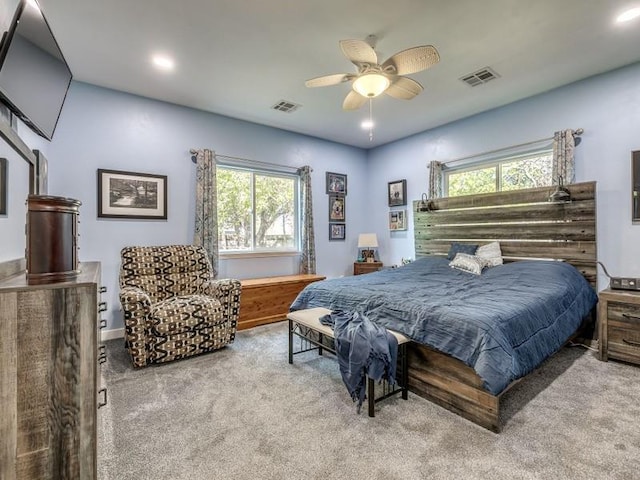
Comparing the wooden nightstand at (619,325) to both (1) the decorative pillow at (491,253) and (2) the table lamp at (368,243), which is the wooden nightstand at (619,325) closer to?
(1) the decorative pillow at (491,253)

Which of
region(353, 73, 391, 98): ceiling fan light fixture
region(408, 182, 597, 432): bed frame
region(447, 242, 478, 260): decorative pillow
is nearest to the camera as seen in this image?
region(408, 182, 597, 432): bed frame

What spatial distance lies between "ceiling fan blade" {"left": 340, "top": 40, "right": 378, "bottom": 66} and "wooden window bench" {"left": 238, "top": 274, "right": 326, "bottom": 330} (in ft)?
9.38

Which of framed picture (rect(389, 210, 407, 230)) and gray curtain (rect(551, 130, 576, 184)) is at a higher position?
gray curtain (rect(551, 130, 576, 184))

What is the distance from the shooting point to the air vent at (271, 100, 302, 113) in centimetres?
395

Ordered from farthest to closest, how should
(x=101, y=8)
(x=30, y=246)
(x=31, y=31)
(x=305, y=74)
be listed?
(x=305, y=74) → (x=101, y=8) → (x=31, y=31) → (x=30, y=246)

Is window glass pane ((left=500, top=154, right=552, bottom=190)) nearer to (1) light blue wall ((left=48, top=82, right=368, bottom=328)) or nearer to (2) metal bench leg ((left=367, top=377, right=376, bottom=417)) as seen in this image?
(1) light blue wall ((left=48, top=82, right=368, bottom=328))

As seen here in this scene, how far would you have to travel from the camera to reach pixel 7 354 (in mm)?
1007

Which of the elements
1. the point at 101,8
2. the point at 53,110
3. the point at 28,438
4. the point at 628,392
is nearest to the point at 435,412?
the point at 628,392

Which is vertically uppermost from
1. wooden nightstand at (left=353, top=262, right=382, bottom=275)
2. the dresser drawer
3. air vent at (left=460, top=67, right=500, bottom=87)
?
air vent at (left=460, top=67, right=500, bottom=87)

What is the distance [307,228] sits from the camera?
16.5 ft

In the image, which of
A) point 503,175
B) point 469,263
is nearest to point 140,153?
point 469,263

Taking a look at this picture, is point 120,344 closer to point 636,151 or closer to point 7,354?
point 7,354

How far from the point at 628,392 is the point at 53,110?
474cm

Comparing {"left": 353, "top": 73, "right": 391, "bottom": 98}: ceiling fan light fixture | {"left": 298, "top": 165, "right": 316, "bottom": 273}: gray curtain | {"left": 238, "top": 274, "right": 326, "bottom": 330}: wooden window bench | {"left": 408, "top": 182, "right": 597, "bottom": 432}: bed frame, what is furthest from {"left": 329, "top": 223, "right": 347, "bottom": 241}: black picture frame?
{"left": 353, "top": 73, "right": 391, "bottom": 98}: ceiling fan light fixture
